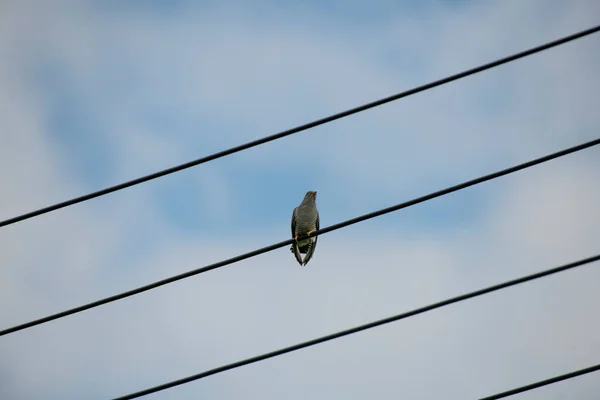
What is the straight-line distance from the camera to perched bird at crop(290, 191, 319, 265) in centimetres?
1104

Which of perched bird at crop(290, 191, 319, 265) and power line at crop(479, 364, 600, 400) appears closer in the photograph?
power line at crop(479, 364, 600, 400)

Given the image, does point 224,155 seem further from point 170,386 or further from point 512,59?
point 512,59

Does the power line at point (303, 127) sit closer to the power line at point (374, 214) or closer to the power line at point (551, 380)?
the power line at point (374, 214)

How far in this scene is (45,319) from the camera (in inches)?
191

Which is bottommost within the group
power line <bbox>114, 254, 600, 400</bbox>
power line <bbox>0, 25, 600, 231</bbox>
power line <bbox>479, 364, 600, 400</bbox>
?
power line <bbox>479, 364, 600, 400</bbox>

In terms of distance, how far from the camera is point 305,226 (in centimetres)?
1118

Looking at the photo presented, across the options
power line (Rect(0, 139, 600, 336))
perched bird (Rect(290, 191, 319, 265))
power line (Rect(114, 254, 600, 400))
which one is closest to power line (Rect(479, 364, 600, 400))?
power line (Rect(114, 254, 600, 400))

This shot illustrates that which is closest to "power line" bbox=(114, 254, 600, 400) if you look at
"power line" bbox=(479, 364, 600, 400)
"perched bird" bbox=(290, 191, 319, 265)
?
"power line" bbox=(479, 364, 600, 400)

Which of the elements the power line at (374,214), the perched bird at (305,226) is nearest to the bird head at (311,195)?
the perched bird at (305,226)

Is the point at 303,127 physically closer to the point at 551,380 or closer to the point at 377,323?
the point at 377,323

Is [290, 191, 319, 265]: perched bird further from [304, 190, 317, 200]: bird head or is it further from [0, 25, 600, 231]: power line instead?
[0, 25, 600, 231]: power line

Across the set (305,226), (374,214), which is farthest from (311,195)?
(374,214)

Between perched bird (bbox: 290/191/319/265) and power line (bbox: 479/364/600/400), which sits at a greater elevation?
perched bird (bbox: 290/191/319/265)

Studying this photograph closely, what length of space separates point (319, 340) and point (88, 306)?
1.56m
